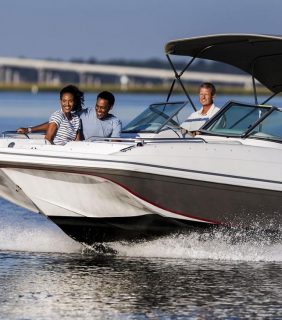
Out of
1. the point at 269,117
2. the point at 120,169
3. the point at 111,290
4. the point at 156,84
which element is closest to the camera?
the point at 111,290

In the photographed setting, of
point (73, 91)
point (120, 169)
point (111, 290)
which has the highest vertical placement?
point (73, 91)

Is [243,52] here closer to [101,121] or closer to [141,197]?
[101,121]

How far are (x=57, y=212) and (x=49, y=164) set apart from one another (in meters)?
0.63

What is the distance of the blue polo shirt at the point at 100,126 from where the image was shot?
1212cm

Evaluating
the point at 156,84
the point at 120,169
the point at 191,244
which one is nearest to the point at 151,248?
the point at 191,244

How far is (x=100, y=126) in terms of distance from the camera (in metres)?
12.2

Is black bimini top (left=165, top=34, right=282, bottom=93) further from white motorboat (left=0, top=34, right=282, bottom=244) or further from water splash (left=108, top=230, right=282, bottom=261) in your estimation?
water splash (left=108, top=230, right=282, bottom=261)

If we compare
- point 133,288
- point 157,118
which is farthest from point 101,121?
point 133,288

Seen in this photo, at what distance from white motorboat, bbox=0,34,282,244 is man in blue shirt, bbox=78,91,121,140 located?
578 mm

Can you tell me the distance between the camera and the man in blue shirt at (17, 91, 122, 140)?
39.7 feet

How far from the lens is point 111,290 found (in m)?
10.1

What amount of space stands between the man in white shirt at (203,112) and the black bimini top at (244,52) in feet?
1.74

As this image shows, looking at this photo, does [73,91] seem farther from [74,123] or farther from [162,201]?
[162,201]

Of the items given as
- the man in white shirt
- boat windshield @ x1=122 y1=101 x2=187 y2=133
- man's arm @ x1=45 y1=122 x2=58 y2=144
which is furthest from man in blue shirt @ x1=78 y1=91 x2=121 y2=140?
the man in white shirt
